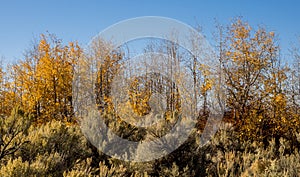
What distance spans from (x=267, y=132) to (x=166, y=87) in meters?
7.18

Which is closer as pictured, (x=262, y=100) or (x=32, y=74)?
(x=262, y=100)

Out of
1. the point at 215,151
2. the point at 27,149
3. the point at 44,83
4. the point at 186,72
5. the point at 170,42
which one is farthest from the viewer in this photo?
the point at 170,42

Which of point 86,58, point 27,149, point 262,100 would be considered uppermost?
point 86,58

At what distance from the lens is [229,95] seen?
15547mm

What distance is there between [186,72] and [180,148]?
10.7 metres

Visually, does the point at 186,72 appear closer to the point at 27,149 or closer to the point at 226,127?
the point at 226,127

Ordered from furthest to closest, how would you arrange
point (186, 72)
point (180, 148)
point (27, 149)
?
point (186, 72)
point (180, 148)
point (27, 149)

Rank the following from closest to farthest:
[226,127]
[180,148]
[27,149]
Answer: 1. [27,149]
2. [180,148]
3. [226,127]

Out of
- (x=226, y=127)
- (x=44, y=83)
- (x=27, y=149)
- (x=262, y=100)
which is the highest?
(x=44, y=83)

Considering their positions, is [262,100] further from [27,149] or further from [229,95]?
[27,149]

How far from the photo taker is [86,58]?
69.7 ft

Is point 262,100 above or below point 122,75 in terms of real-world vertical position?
below

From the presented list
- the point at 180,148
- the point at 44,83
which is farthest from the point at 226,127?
the point at 44,83

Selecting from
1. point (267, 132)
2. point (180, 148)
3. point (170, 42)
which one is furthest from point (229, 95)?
point (180, 148)
